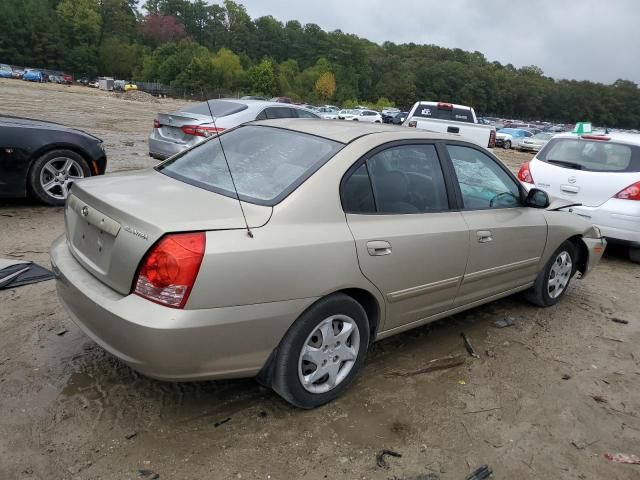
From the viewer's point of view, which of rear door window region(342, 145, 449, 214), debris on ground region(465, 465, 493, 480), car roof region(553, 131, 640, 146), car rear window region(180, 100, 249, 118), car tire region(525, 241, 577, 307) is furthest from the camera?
car rear window region(180, 100, 249, 118)

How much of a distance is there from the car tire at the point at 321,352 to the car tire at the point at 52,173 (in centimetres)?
476

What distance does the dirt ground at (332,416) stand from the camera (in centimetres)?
257

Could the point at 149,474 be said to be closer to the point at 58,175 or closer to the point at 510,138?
the point at 58,175

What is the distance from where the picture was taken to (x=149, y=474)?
95.8 inches

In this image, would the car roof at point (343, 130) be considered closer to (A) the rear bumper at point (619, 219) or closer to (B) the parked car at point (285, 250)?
(B) the parked car at point (285, 250)

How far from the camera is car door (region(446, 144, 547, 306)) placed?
379 cm

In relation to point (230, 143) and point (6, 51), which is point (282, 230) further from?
point (6, 51)

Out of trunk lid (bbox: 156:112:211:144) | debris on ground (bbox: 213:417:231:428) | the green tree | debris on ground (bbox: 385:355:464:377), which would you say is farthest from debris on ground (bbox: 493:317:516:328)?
the green tree

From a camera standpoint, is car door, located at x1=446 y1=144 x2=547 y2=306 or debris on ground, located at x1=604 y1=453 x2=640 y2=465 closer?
debris on ground, located at x1=604 y1=453 x2=640 y2=465

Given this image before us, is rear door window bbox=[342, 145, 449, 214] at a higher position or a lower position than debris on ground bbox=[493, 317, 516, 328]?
higher

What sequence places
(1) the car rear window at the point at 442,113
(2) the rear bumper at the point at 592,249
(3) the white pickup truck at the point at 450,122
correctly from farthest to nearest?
(1) the car rear window at the point at 442,113 → (3) the white pickup truck at the point at 450,122 → (2) the rear bumper at the point at 592,249

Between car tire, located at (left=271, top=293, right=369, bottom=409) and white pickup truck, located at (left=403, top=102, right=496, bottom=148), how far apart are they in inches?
333

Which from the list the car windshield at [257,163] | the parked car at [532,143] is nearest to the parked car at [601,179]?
the car windshield at [257,163]

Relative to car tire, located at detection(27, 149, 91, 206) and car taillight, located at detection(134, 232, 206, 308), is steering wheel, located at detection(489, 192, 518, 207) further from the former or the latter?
car tire, located at detection(27, 149, 91, 206)
